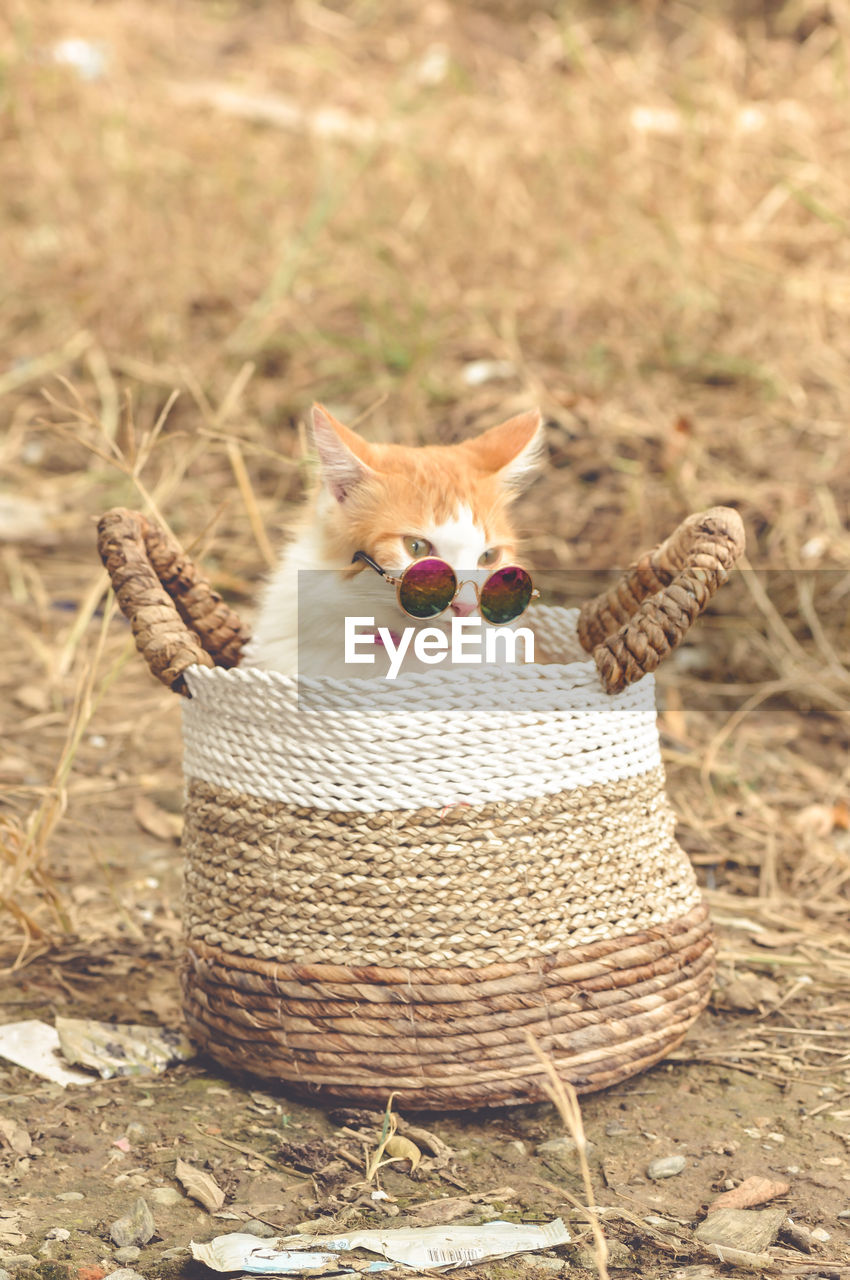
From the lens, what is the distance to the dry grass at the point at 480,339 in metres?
2.56

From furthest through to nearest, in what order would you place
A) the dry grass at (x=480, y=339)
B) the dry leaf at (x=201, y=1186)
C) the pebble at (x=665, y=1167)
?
1. the dry grass at (x=480, y=339)
2. the pebble at (x=665, y=1167)
3. the dry leaf at (x=201, y=1186)

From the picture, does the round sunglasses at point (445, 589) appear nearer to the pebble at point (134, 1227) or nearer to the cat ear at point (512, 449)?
the cat ear at point (512, 449)

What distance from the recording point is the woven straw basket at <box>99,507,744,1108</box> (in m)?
1.38

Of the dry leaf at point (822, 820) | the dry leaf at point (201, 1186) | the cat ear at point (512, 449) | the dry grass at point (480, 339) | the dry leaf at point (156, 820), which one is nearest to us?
the dry leaf at point (201, 1186)

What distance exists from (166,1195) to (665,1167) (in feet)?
1.80

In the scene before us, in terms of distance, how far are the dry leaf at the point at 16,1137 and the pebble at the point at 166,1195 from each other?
0.16m

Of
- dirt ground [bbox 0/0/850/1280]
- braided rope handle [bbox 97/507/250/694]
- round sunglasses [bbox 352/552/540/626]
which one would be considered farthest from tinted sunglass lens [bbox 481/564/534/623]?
dirt ground [bbox 0/0/850/1280]

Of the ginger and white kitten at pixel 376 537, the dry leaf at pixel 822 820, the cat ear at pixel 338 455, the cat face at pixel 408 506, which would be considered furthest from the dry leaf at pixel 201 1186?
the dry leaf at pixel 822 820

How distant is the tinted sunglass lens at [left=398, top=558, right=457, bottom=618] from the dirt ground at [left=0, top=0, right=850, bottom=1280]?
55cm

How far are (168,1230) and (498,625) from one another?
2.50 ft

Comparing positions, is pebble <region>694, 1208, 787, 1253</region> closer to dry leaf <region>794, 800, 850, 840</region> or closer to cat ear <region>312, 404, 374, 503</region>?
cat ear <region>312, 404, 374, 503</region>

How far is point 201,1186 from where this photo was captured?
1.26 m

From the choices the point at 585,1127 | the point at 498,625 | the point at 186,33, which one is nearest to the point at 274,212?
the point at 186,33

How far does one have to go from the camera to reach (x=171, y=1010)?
5.56 feet
